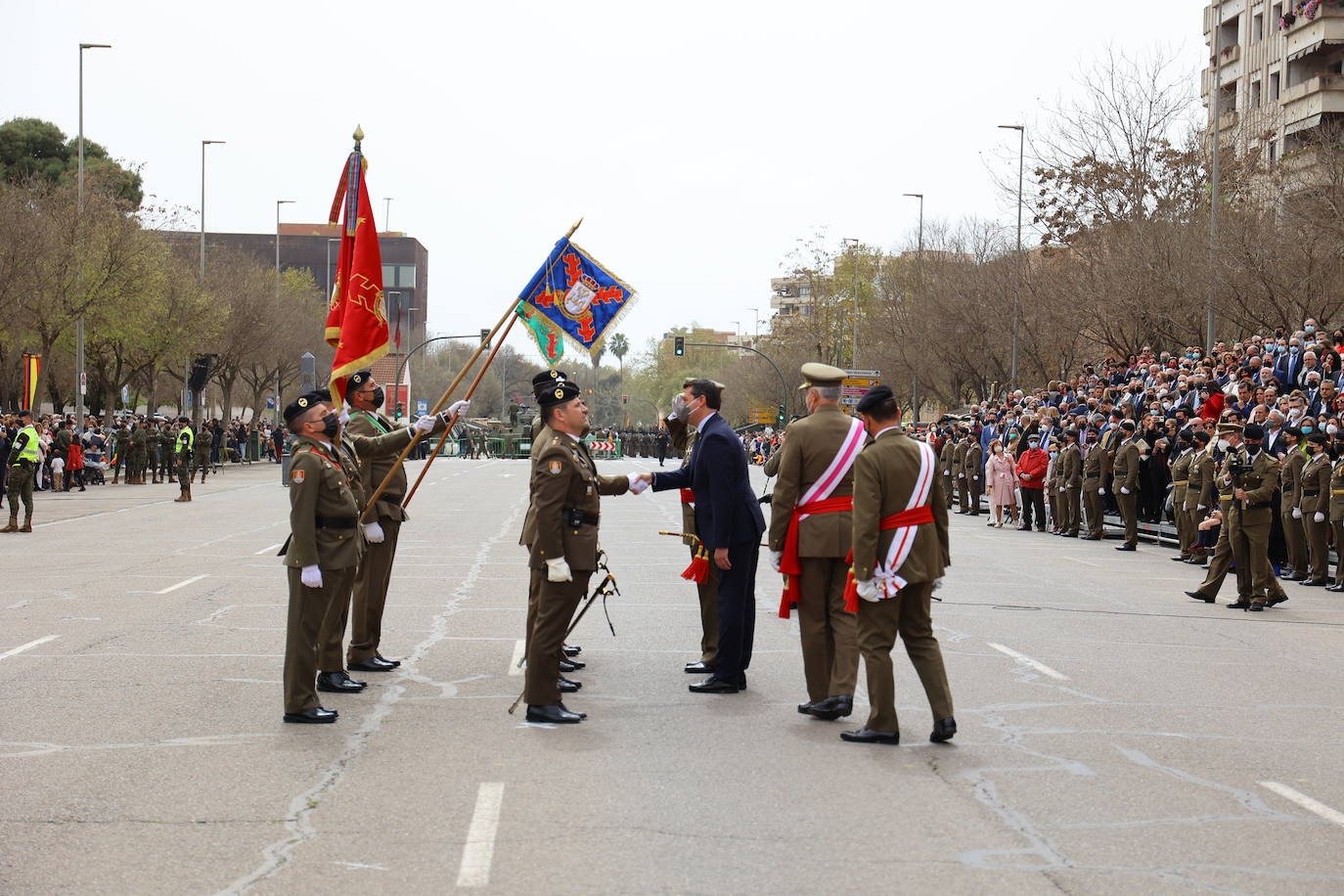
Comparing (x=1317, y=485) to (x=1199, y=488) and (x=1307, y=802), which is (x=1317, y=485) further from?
(x=1307, y=802)

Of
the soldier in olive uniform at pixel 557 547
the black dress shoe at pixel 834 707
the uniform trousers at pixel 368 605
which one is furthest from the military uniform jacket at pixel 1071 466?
the soldier in olive uniform at pixel 557 547

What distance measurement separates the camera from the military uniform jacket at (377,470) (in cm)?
1039

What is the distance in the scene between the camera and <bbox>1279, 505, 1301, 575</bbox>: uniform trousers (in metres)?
18.9

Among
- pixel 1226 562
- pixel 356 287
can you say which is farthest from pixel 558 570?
pixel 1226 562

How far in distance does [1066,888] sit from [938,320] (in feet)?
163

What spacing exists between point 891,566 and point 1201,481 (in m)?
14.0

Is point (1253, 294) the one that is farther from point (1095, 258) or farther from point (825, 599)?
point (825, 599)

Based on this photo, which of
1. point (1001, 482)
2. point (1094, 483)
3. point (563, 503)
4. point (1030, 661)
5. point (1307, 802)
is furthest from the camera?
point (1001, 482)

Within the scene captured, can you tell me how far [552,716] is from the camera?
8383 mm

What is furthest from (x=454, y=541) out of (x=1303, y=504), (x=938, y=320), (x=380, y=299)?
(x=938, y=320)

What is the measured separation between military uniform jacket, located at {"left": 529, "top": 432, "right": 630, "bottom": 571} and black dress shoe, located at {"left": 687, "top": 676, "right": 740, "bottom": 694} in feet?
4.19

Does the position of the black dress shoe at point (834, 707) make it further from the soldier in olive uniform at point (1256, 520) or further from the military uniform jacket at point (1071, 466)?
the military uniform jacket at point (1071, 466)

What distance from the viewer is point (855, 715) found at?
8.82 meters

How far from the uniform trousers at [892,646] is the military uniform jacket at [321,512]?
2.94 metres
